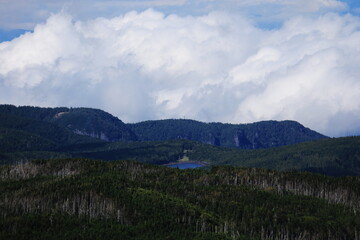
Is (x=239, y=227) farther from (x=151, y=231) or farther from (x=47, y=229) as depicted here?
(x=47, y=229)

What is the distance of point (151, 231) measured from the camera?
185625mm

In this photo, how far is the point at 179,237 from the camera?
587 ft

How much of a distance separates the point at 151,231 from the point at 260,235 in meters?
40.4

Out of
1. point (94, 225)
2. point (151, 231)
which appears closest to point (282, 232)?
point (151, 231)

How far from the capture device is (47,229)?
17225 cm

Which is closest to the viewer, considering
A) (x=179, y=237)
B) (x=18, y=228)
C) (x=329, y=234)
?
Result: (x=18, y=228)

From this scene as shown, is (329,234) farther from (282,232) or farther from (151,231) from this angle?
(151,231)

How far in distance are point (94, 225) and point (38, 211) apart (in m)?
23.8

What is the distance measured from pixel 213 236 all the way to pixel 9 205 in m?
77.2

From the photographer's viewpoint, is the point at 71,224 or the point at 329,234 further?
the point at 329,234

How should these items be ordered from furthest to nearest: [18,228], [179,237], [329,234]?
[329,234]
[179,237]
[18,228]

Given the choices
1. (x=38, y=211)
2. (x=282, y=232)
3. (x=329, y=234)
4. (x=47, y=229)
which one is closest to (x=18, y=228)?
(x=47, y=229)

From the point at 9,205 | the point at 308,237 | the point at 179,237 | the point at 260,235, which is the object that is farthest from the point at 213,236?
the point at 9,205

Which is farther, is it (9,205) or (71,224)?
(9,205)
